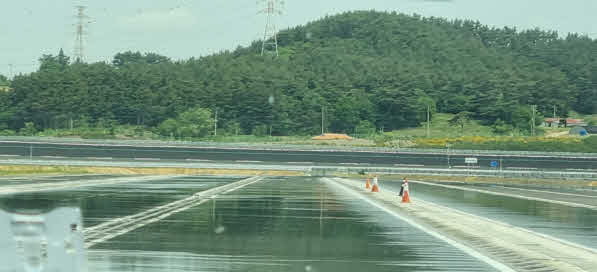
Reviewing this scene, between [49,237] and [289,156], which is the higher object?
[49,237]

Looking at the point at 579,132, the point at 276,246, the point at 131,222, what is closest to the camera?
the point at 276,246

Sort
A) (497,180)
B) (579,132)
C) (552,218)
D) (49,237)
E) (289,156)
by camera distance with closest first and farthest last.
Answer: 1. (49,237)
2. (552,218)
3. (497,180)
4. (289,156)
5. (579,132)

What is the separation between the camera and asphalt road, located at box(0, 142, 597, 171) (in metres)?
122

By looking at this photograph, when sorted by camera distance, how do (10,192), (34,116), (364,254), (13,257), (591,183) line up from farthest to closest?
(34,116) < (591,183) < (10,192) < (364,254) < (13,257)

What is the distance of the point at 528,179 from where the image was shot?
90.6m

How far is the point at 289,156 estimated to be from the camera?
407ft

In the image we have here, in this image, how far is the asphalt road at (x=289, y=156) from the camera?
12157cm

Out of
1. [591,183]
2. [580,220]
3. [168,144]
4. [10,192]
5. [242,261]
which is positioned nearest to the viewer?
[242,261]

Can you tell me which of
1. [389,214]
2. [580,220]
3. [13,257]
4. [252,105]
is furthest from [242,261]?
[252,105]

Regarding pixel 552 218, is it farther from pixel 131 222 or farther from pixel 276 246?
pixel 276 246

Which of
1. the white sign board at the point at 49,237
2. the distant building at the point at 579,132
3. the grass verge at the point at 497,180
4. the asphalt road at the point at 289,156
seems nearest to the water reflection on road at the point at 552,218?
the white sign board at the point at 49,237

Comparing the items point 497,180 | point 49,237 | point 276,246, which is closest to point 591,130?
point 497,180

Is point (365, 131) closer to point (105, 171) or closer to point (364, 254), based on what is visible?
point (105, 171)

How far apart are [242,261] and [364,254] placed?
9.18 feet
